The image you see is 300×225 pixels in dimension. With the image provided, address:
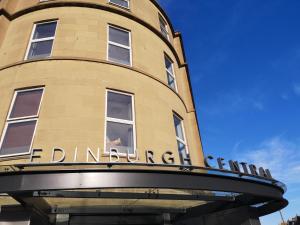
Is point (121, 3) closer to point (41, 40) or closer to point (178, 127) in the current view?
point (41, 40)

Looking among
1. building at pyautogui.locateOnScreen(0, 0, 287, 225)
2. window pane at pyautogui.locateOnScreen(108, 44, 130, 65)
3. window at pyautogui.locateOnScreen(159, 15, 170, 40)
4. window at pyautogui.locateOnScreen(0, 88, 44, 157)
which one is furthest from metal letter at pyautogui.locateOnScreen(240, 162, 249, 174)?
window at pyautogui.locateOnScreen(159, 15, 170, 40)

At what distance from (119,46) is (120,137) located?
4419 millimetres

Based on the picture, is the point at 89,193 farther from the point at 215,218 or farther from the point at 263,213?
the point at 263,213

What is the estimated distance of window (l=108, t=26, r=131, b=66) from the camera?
1105 centimetres

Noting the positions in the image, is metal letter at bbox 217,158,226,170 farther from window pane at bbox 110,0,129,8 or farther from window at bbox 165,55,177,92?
window pane at bbox 110,0,129,8

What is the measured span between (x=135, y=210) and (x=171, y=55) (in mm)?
8943

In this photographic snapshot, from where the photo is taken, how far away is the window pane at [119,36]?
11.6m

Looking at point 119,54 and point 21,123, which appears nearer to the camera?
point 21,123

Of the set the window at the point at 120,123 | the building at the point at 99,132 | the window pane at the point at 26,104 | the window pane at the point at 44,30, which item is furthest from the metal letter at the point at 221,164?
the window pane at the point at 44,30

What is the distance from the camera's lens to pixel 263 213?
9.12 m

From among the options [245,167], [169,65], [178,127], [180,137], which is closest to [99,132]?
[180,137]

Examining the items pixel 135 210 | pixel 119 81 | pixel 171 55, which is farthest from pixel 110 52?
pixel 135 210

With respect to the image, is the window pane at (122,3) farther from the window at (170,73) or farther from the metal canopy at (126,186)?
the metal canopy at (126,186)

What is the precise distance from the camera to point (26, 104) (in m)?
8.87
